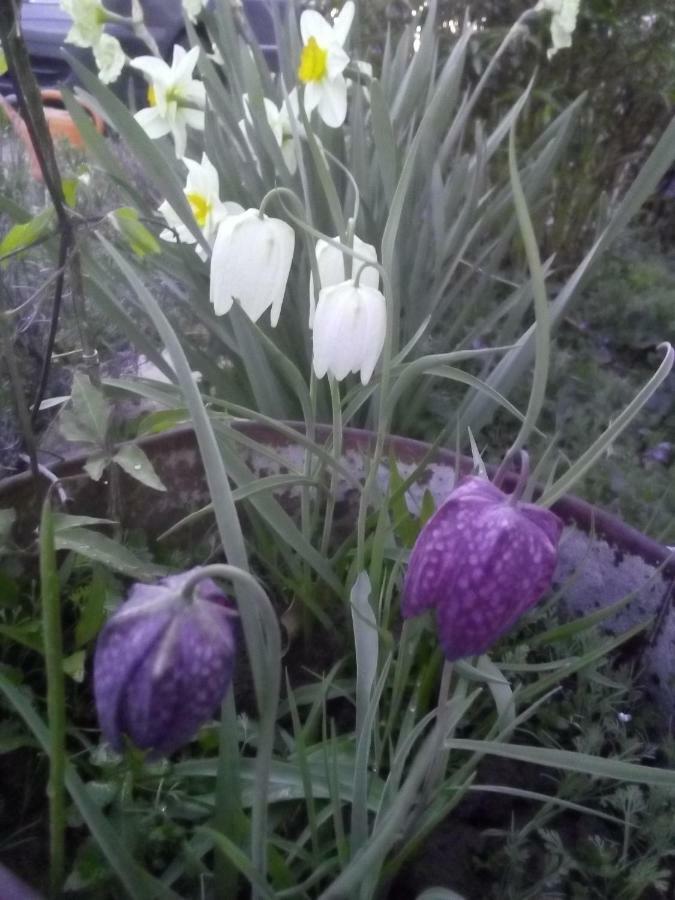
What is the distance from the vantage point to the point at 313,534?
77 cm

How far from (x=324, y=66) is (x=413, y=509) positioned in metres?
0.45

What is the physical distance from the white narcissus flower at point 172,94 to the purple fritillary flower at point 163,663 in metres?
0.75

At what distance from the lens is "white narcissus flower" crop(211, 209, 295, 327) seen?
1.98ft

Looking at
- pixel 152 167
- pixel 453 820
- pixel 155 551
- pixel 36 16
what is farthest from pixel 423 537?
pixel 36 16

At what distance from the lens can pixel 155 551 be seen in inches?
29.6

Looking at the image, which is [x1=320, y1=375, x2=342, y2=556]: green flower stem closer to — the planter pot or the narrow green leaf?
the planter pot

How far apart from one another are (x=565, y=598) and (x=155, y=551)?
378 mm

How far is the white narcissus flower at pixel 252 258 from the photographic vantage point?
0.60 metres

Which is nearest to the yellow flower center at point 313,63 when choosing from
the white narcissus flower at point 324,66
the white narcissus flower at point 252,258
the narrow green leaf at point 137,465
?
the white narcissus flower at point 324,66

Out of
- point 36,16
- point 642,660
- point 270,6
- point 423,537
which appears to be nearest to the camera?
point 423,537

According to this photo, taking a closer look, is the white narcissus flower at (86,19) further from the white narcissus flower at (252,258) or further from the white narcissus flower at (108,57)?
the white narcissus flower at (252,258)

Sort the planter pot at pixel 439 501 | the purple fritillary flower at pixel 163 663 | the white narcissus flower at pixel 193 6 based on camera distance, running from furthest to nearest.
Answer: the white narcissus flower at pixel 193 6, the planter pot at pixel 439 501, the purple fritillary flower at pixel 163 663

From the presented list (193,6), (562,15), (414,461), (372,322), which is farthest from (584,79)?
(372,322)

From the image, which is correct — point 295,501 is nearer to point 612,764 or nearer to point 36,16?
point 612,764
